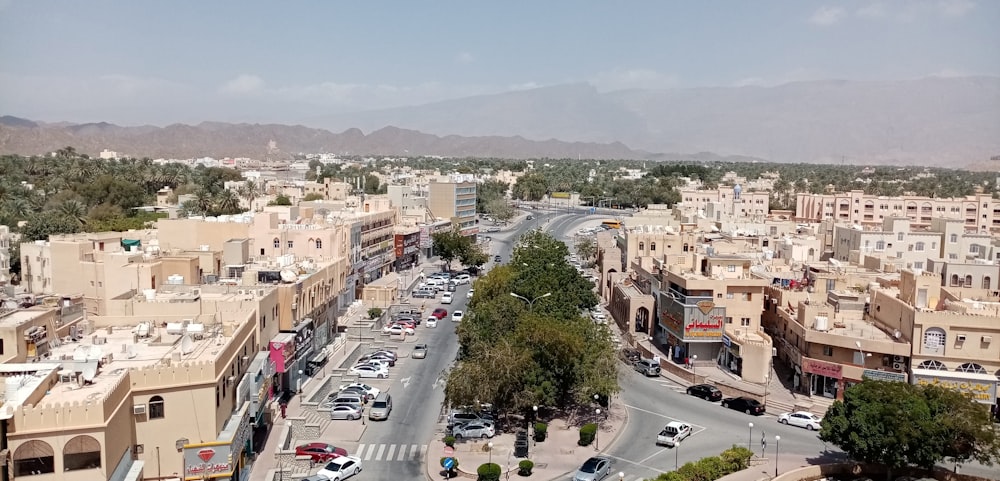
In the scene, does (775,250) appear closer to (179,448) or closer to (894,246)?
(894,246)

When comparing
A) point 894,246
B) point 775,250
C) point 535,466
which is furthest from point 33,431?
point 894,246

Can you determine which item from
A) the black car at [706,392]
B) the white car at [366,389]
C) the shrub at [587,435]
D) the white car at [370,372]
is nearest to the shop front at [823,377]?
the black car at [706,392]

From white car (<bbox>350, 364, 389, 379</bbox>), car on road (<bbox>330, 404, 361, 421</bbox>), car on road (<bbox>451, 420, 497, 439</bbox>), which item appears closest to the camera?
car on road (<bbox>451, 420, 497, 439</bbox>)

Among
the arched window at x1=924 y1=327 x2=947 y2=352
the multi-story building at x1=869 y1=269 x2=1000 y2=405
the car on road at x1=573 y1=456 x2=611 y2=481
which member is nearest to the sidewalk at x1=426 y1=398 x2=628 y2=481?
the car on road at x1=573 y1=456 x2=611 y2=481

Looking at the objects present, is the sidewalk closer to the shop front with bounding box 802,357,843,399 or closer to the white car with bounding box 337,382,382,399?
the white car with bounding box 337,382,382,399

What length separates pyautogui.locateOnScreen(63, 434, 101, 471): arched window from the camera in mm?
17062

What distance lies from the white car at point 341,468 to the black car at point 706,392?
1528 cm

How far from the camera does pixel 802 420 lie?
100 feet

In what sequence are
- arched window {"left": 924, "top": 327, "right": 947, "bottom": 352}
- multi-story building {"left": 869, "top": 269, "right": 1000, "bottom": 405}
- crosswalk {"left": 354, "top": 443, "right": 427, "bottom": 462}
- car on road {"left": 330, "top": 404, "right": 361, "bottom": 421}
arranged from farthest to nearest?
arched window {"left": 924, "top": 327, "right": 947, "bottom": 352} < car on road {"left": 330, "top": 404, "right": 361, "bottom": 421} < multi-story building {"left": 869, "top": 269, "right": 1000, "bottom": 405} < crosswalk {"left": 354, "top": 443, "right": 427, "bottom": 462}

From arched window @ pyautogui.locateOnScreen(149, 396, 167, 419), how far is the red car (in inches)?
275

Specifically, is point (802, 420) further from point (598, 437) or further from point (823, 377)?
point (598, 437)

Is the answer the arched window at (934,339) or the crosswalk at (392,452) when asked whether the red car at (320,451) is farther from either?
the arched window at (934,339)

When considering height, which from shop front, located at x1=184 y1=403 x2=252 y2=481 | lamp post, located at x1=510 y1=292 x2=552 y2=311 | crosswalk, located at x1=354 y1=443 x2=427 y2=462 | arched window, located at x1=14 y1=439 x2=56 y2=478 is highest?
arched window, located at x1=14 y1=439 x2=56 y2=478

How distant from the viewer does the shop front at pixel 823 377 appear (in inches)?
1297
